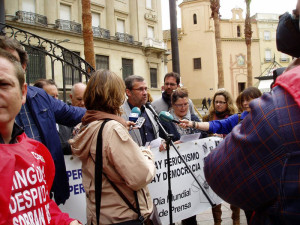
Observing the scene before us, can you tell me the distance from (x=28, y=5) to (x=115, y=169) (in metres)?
24.5

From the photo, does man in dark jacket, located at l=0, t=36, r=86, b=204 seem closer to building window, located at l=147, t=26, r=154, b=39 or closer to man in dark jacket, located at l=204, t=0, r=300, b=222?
man in dark jacket, located at l=204, t=0, r=300, b=222

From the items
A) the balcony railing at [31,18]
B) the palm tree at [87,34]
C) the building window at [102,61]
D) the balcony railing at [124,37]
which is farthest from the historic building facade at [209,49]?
the palm tree at [87,34]

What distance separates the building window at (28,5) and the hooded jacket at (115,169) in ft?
78.7

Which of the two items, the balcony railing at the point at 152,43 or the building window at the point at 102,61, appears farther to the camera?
the balcony railing at the point at 152,43

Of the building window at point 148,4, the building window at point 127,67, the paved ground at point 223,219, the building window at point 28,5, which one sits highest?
the building window at point 148,4

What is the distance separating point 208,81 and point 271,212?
Result: 43.6m

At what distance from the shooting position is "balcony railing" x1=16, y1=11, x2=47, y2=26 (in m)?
21.7

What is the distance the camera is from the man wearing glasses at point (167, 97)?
16.6ft

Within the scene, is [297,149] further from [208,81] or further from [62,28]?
[208,81]

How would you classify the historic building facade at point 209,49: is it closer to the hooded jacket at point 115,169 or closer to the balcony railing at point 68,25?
the balcony railing at point 68,25

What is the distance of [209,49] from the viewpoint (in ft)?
142

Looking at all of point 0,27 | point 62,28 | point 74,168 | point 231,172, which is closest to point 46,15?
point 62,28

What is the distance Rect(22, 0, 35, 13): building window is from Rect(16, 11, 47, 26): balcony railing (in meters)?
0.75

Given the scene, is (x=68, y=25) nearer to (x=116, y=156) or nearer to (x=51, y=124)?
(x=51, y=124)
